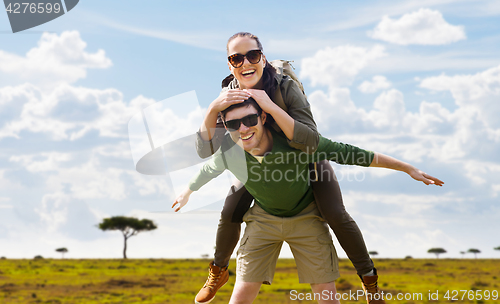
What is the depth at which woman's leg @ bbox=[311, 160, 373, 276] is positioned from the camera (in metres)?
5.79

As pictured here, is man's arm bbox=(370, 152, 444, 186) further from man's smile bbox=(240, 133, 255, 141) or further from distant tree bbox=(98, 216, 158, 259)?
distant tree bbox=(98, 216, 158, 259)

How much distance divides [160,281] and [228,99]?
57.3 m

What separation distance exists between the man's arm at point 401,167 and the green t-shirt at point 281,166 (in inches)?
4.1

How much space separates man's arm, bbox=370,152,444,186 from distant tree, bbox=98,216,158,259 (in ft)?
210

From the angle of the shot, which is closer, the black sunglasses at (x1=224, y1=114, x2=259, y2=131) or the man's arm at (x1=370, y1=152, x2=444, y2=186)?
the black sunglasses at (x1=224, y1=114, x2=259, y2=131)

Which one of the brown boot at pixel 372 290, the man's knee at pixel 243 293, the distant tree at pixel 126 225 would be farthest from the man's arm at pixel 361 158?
the distant tree at pixel 126 225

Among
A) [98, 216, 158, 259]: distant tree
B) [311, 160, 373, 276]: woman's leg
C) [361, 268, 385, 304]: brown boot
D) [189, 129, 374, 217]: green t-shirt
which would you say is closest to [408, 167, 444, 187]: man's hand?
[189, 129, 374, 217]: green t-shirt

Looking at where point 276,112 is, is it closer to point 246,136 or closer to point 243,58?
point 246,136

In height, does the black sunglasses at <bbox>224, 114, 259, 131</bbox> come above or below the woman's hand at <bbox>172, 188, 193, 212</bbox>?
above

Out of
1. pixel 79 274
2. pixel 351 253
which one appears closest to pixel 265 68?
pixel 351 253

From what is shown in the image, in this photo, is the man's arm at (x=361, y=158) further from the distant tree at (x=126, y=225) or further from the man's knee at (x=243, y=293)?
the distant tree at (x=126, y=225)

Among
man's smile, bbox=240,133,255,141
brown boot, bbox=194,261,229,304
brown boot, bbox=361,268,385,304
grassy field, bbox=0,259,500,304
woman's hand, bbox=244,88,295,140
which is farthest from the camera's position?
grassy field, bbox=0,259,500,304

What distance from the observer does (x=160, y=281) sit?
5816 centimetres

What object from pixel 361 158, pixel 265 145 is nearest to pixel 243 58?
pixel 265 145
